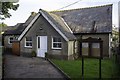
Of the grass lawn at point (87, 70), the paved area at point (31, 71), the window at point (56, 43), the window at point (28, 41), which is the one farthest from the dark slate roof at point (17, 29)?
the grass lawn at point (87, 70)

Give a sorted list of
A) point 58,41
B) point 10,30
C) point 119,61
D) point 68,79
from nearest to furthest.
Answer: point 119,61 → point 68,79 → point 58,41 → point 10,30

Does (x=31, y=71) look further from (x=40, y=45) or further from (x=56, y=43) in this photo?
(x=40, y=45)

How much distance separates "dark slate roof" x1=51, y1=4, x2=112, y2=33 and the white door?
12.9 feet

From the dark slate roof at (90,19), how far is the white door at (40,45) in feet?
12.9

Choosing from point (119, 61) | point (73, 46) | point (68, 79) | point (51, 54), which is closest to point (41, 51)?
point (51, 54)

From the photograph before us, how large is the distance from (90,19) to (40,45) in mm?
6692

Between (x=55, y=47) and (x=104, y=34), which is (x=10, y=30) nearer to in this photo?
(x=55, y=47)

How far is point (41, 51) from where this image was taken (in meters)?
18.2

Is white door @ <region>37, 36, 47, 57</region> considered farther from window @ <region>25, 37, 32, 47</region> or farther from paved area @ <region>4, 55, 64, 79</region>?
paved area @ <region>4, 55, 64, 79</region>

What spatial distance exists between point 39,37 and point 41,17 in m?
2.21

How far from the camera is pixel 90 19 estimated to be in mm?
20484

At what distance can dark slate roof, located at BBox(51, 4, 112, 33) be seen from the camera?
1920cm

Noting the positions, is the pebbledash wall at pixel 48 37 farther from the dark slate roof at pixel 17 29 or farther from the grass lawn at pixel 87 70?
the dark slate roof at pixel 17 29

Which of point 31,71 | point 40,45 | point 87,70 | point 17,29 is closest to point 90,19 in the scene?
point 40,45
